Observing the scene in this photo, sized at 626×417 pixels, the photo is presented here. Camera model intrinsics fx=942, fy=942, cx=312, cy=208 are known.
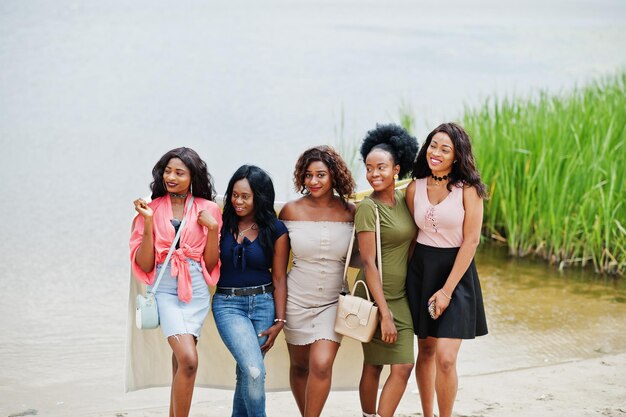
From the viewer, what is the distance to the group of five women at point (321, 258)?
12.9ft

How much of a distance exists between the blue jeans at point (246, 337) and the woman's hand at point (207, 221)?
1.03ft

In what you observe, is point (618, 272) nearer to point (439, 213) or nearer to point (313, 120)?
point (439, 213)

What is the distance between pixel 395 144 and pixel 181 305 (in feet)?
3.79

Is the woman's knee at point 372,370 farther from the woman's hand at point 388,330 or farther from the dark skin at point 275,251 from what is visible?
the dark skin at point 275,251

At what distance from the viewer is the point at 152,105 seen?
44.2 ft

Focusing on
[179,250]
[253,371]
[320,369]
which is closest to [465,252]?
[320,369]

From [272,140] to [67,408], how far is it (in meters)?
7.09

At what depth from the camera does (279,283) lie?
4.02 meters

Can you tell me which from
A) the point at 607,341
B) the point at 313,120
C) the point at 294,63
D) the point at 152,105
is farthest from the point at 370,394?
the point at 294,63

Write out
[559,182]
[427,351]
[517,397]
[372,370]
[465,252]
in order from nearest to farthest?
1. [465,252]
2. [372,370]
3. [427,351]
4. [517,397]
5. [559,182]

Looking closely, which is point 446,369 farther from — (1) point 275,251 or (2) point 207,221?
(2) point 207,221

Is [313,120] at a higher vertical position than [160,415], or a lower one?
higher

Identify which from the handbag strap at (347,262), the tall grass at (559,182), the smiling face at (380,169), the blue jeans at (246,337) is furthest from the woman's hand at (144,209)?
the tall grass at (559,182)

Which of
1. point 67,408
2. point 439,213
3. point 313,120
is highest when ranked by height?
point 313,120
